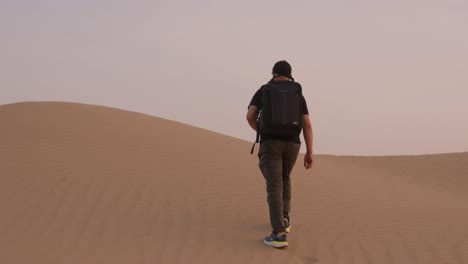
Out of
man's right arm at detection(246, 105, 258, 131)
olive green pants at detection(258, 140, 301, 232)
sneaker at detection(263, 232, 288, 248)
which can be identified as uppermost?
man's right arm at detection(246, 105, 258, 131)

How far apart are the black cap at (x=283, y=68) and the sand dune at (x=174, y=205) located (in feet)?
6.26

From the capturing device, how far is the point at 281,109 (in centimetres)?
570

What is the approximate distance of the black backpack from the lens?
18.7ft

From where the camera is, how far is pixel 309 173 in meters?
11.7

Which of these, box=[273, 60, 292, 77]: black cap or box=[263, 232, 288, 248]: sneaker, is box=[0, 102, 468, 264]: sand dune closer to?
box=[263, 232, 288, 248]: sneaker

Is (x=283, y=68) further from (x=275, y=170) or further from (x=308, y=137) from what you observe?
(x=275, y=170)

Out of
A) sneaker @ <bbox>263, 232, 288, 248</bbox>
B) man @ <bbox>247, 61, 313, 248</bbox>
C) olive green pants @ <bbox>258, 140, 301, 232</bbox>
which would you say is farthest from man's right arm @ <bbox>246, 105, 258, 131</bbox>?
sneaker @ <bbox>263, 232, 288, 248</bbox>

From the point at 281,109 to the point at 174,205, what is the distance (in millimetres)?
2848

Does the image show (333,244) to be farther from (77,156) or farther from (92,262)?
(77,156)

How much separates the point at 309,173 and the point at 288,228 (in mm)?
5264

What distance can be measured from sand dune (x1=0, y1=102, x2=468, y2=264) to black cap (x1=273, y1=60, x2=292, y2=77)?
191 centimetres

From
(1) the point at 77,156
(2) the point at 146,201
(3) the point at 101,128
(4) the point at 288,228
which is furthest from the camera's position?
(3) the point at 101,128

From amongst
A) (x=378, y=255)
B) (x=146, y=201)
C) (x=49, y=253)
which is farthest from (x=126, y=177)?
(x=378, y=255)

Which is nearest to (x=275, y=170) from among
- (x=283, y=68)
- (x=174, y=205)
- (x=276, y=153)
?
(x=276, y=153)
